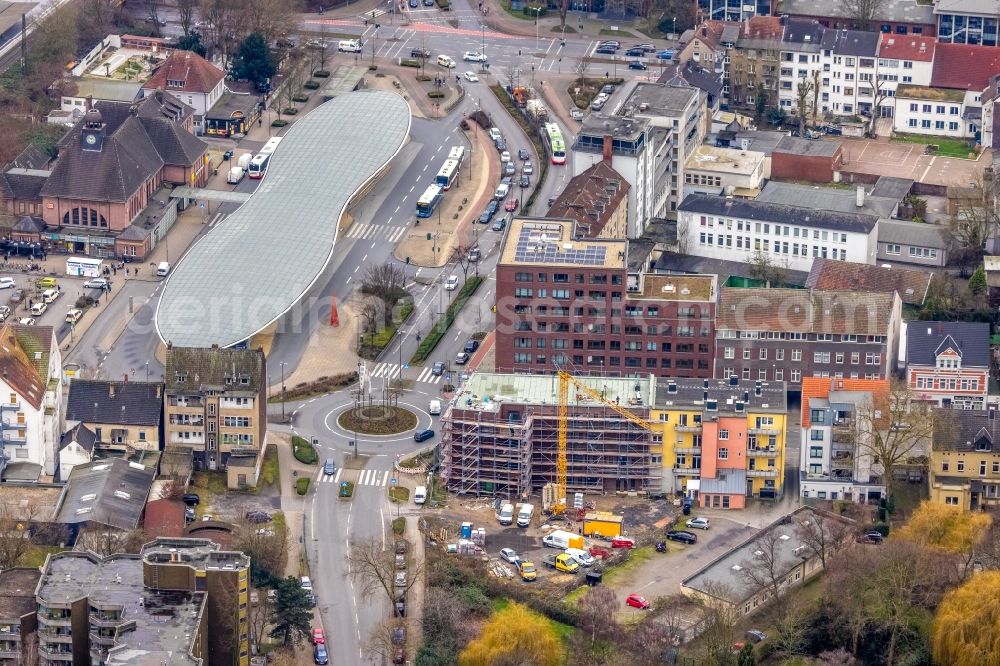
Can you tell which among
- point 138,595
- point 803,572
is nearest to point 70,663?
point 138,595

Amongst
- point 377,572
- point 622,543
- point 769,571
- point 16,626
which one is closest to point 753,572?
point 769,571

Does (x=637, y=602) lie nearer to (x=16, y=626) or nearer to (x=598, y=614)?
(x=598, y=614)

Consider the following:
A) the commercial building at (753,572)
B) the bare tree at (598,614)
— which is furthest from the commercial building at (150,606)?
the commercial building at (753,572)

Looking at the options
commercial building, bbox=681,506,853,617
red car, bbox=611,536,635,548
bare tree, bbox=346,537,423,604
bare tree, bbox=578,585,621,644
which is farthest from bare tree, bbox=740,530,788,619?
bare tree, bbox=346,537,423,604

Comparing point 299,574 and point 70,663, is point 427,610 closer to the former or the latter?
→ point 299,574

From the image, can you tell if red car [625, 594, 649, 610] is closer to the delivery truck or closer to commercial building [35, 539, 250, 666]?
the delivery truck
